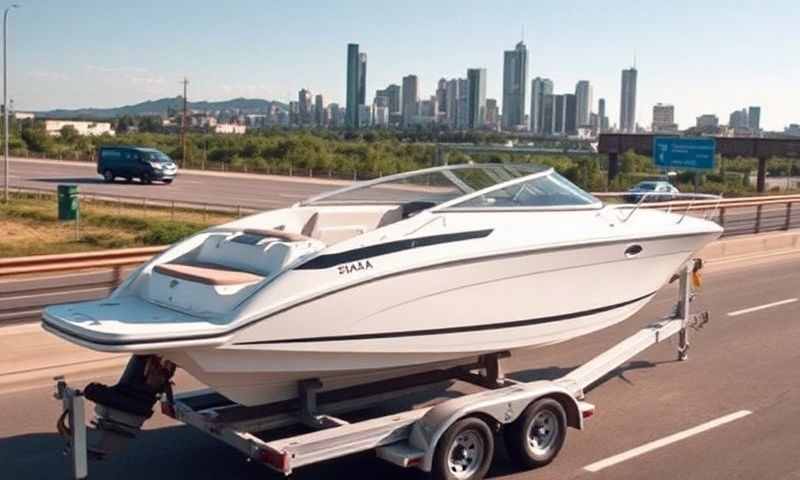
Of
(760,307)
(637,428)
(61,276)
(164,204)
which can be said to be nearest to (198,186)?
(164,204)

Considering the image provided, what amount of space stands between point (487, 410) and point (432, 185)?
2131mm

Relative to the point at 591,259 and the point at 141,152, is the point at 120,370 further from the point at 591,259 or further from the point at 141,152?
the point at 141,152

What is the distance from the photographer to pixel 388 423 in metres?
7.02

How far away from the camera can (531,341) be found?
8.22m

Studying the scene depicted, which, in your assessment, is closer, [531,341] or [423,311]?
[423,311]

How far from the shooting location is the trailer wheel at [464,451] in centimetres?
696

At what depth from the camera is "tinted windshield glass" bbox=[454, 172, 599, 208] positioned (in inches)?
319

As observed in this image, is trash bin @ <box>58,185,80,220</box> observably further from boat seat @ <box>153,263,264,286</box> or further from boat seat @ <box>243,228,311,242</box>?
boat seat @ <box>153,263,264,286</box>

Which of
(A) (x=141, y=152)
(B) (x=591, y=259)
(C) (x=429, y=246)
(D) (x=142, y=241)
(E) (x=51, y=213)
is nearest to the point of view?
(C) (x=429, y=246)

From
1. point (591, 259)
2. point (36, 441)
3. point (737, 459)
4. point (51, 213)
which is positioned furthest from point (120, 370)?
point (51, 213)

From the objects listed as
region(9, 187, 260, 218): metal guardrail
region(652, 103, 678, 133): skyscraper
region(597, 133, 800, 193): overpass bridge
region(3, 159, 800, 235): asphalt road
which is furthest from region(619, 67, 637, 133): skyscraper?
region(9, 187, 260, 218): metal guardrail

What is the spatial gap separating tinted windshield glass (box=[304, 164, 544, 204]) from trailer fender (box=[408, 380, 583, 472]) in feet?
5.41

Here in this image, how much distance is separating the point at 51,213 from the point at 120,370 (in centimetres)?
2786

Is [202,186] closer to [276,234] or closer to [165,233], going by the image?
[165,233]
